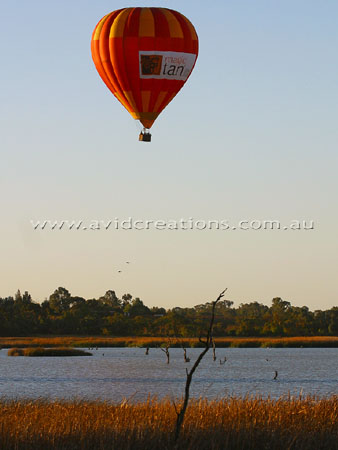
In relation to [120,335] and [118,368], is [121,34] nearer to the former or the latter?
[118,368]

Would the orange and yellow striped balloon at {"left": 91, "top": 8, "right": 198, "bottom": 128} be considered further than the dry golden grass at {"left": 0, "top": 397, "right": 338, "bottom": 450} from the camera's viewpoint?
Yes

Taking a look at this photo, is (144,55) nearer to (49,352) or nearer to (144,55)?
(144,55)

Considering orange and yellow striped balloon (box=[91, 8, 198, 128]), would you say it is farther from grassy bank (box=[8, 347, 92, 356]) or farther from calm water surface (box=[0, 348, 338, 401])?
grassy bank (box=[8, 347, 92, 356])

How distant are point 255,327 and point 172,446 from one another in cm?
14203

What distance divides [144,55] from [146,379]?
1472 inches

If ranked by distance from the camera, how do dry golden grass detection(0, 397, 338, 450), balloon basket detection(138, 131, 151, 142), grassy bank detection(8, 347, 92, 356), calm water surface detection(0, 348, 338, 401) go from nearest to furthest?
dry golden grass detection(0, 397, 338, 450), balloon basket detection(138, 131, 151, 142), calm water surface detection(0, 348, 338, 401), grassy bank detection(8, 347, 92, 356)

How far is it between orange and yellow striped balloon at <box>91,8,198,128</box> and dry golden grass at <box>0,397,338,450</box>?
583 inches

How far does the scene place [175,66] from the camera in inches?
1346

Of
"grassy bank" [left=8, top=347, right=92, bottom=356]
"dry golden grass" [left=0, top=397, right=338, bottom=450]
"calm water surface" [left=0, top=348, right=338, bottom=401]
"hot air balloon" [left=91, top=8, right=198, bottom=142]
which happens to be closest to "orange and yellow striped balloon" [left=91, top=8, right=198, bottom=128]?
"hot air balloon" [left=91, top=8, right=198, bottom=142]

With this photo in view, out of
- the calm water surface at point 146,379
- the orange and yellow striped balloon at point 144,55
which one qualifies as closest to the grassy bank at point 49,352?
the calm water surface at point 146,379

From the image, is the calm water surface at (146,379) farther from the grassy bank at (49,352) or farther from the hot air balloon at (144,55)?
the hot air balloon at (144,55)

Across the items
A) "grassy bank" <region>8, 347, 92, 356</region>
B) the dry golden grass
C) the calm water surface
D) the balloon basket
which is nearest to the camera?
the dry golden grass

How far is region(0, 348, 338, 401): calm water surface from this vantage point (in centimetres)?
5112

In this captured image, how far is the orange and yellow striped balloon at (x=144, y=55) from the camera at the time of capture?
33656mm
